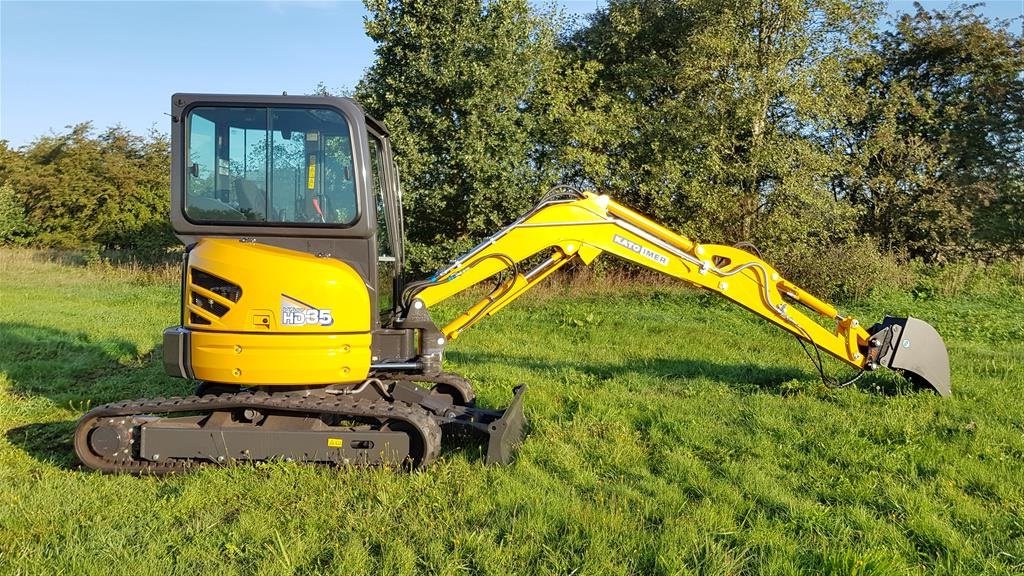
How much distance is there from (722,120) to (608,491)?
13.8 m

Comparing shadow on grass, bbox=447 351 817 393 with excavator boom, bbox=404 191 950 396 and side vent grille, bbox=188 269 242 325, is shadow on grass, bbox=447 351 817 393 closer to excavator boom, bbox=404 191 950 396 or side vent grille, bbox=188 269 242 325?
excavator boom, bbox=404 191 950 396

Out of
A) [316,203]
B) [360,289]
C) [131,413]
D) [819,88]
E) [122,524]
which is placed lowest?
[122,524]

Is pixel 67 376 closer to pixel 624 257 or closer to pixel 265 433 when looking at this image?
pixel 265 433

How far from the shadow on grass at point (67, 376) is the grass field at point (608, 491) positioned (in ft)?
0.14

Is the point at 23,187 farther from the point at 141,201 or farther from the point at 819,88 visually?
the point at 819,88

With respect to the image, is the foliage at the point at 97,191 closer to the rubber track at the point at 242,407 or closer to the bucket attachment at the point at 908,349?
the rubber track at the point at 242,407

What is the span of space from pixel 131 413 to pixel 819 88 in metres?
16.0

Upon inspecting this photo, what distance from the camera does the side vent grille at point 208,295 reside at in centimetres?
465

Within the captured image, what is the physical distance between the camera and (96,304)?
14352 millimetres

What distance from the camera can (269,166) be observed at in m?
4.86

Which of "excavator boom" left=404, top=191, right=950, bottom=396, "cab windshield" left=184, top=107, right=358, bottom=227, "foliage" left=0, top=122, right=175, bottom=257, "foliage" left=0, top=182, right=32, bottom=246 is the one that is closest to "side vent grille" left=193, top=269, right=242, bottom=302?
"cab windshield" left=184, top=107, right=358, bottom=227

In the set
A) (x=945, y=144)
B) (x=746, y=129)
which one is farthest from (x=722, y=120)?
(x=945, y=144)

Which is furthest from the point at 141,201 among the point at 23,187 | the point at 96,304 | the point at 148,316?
the point at 148,316

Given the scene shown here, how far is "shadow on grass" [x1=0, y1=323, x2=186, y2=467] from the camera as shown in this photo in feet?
18.8
